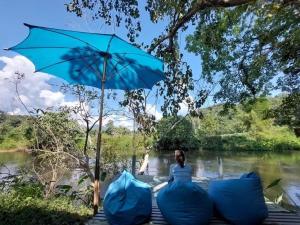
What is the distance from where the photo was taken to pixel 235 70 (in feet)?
30.2

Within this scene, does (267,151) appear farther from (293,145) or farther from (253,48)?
(253,48)

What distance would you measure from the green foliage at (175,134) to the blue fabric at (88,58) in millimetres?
2901

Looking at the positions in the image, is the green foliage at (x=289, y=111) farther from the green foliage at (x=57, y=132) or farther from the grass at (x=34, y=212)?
the grass at (x=34, y=212)

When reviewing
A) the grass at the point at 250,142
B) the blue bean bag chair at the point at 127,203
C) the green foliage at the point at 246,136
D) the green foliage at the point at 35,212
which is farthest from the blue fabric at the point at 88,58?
the grass at the point at 250,142

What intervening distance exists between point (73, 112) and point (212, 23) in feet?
10.1

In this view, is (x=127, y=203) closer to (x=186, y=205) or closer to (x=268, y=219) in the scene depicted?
(x=186, y=205)

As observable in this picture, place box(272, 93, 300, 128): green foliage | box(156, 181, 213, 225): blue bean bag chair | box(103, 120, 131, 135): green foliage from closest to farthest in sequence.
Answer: box(156, 181, 213, 225): blue bean bag chair, box(103, 120, 131, 135): green foliage, box(272, 93, 300, 128): green foliage

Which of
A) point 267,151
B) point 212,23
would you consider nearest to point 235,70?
point 212,23

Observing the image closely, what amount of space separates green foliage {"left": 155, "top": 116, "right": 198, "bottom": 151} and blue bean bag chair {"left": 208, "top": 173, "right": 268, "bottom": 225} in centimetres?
397

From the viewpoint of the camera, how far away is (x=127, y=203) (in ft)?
9.66

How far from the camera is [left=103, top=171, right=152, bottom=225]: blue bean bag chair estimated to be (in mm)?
2900

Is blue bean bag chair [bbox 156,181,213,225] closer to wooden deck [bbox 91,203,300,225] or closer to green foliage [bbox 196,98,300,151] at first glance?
wooden deck [bbox 91,203,300,225]

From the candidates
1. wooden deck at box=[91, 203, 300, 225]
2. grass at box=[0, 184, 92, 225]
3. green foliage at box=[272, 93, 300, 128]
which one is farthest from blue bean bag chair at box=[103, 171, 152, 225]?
green foliage at box=[272, 93, 300, 128]

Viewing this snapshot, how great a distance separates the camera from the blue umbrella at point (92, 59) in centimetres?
338
